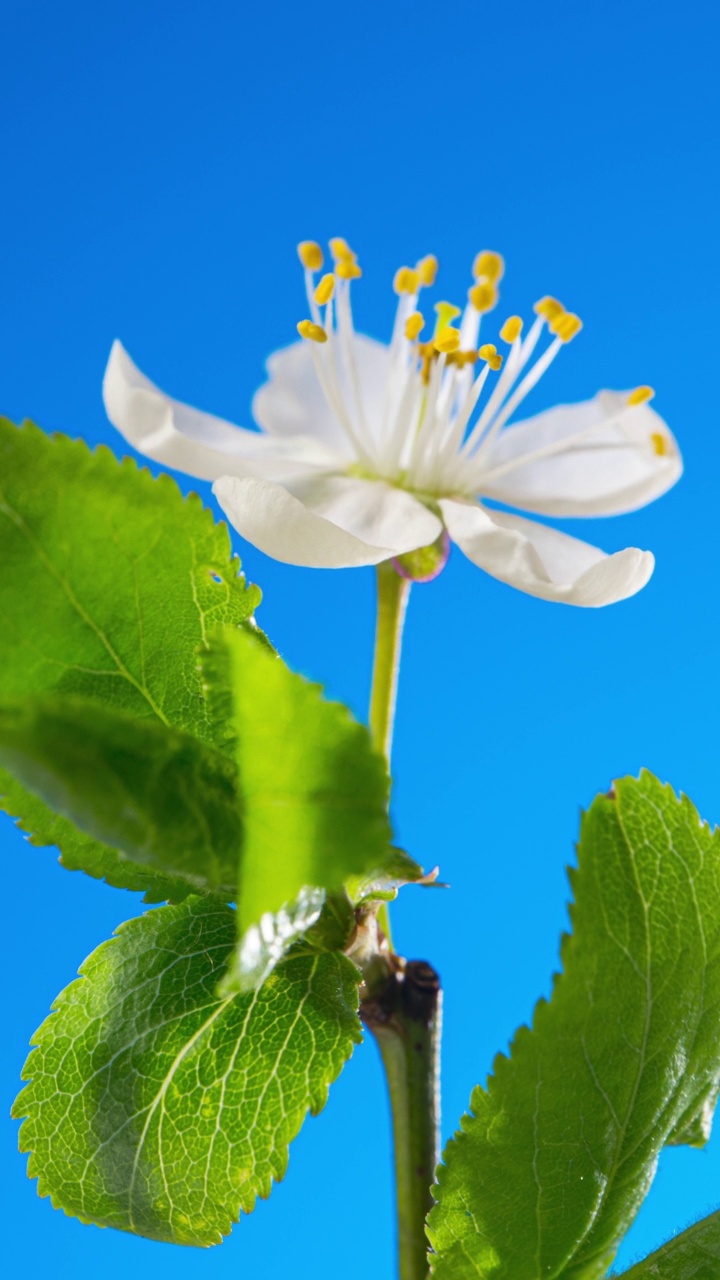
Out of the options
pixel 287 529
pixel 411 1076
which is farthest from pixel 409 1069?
pixel 287 529

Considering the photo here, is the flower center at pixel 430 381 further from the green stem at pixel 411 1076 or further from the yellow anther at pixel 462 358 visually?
the green stem at pixel 411 1076

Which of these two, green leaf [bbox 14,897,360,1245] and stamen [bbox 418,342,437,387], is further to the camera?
stamen [bbox 418,342,437,387]

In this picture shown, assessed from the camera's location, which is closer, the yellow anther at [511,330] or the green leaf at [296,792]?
the green leaf at [296,792]

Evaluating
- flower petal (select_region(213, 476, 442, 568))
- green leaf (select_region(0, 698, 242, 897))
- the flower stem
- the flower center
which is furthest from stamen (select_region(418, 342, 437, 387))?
green leaf (select_region(0, 698, 242, 897))

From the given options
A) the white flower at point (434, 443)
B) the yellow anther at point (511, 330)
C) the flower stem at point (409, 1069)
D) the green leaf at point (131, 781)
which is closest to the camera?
the green leaf at point (131, 781)

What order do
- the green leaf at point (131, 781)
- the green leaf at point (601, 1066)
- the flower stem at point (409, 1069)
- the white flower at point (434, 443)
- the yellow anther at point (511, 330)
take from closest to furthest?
the green leaf at point (131, 781) → the green leaf at point (601, 1066) → the flower stem at point (409, 1069) → the white flower at point (434, 443) → the yellow anther at point (511, 330)

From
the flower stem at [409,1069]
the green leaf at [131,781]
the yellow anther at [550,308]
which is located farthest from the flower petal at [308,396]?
the green leaf at [131,781]

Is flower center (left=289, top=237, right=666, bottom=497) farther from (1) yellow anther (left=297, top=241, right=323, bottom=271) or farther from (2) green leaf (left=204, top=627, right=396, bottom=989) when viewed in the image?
(2) green leaf (left=204, top=627, right=396, bottom=989)
